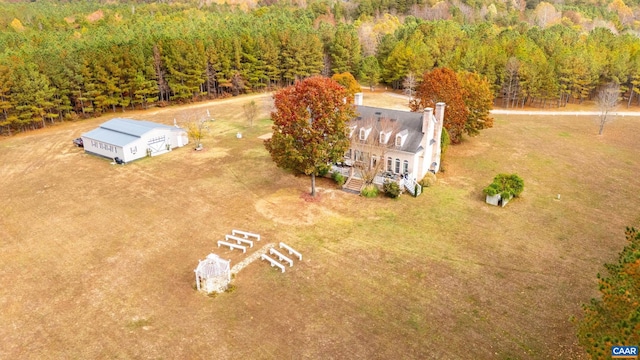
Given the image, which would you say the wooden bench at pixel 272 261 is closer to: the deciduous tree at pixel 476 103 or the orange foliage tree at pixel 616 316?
the orange foliage tree at pixel 616 316

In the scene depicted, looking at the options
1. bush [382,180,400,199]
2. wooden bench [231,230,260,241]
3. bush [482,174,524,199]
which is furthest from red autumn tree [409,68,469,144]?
wooden bench [231,230,260,241]

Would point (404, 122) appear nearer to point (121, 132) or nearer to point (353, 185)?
point (353, 185)

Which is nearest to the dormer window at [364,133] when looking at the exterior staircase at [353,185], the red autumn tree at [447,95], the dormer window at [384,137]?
the dormer window at [384,137]

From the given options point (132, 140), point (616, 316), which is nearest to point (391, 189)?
point (616, 316)

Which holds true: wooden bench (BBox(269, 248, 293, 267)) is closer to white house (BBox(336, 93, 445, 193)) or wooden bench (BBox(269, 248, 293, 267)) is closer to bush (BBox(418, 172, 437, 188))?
white house (BBox(336, 93, 445, 193))

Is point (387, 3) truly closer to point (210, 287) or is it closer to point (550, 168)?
point (550, 168)
